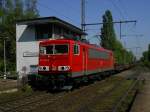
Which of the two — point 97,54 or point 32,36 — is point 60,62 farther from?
point 32,36

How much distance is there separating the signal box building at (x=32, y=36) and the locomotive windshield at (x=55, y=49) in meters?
9.53

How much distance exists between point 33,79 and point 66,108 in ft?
30.4

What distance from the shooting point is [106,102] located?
16.8 meters

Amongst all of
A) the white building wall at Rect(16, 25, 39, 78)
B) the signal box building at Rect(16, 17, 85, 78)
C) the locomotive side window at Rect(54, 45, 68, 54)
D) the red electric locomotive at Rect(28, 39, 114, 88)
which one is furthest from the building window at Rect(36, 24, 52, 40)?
the locomotive side window at Rect(54, 45, 68, 54)

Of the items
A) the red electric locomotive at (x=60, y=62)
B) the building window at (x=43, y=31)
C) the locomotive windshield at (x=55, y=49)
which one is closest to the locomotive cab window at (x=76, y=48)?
the red electric locomotive at (x=60, y=62)

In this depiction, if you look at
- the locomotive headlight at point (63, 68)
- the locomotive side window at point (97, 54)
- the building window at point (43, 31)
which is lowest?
the locomotive headlight at point (63, 68)

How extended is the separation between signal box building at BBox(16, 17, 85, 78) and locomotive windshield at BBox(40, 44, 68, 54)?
9528mm

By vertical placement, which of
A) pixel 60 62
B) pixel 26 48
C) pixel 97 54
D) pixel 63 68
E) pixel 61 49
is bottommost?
pixel 63 68

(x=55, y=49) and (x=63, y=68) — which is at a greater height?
(x=55, y=49)

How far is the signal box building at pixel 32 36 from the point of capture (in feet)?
107

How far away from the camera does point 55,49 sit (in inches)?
875

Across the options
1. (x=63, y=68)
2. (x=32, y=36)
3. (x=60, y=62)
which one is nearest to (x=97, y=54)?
(x=32, y=36)

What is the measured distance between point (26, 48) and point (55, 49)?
1159 cm

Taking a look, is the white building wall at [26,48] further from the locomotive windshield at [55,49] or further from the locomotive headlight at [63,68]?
the locomotive headlight at [63,68]
